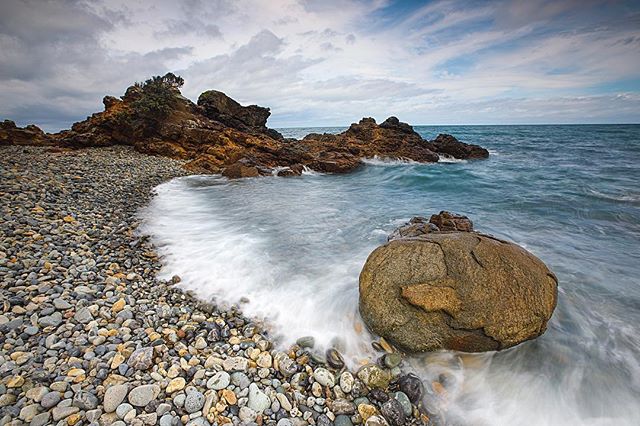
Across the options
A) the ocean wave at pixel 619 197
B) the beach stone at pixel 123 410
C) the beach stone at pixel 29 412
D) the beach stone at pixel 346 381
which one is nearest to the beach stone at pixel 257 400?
the beach stone at pixel 346 381

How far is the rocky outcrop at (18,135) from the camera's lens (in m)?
16.8

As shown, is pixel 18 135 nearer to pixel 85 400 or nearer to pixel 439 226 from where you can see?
pixel 85 400

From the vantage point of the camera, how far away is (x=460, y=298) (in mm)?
3566

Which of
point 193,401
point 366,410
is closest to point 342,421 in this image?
point 366,410

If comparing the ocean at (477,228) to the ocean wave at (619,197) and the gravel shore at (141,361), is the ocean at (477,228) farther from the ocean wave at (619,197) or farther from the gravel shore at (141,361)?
the gravel shore at (141,361)

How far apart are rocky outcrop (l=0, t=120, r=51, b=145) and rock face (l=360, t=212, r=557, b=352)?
22954 millimetres

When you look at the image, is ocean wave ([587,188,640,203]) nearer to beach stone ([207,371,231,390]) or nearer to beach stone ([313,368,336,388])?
beach stone ([313,368,336,388])

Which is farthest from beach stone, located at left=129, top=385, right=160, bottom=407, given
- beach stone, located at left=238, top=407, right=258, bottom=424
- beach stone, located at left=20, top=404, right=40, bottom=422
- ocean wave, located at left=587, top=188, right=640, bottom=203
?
ocean wave, located at left=587, top=188, right=640, bottom=203

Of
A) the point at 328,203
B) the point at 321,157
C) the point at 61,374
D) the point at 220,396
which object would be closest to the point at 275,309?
the point at 220,396

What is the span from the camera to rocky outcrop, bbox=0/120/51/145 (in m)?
16.8

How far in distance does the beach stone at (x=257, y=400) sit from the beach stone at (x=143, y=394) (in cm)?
84

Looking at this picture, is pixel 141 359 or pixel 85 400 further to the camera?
pixel 141 359

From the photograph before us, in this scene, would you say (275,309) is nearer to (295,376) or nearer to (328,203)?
(295,376)

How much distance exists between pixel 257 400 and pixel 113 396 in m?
1.25
